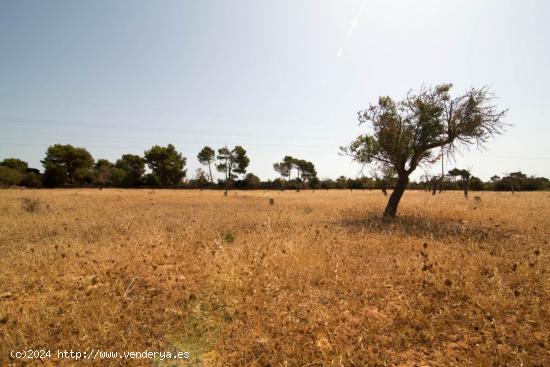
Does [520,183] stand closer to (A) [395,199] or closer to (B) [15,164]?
(A) [395,199]

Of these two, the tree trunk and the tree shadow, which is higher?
the tree trunk

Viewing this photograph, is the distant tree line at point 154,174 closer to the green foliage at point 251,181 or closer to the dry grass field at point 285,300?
the green foliage at point 251,181

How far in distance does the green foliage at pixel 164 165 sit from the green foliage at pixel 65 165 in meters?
13.9

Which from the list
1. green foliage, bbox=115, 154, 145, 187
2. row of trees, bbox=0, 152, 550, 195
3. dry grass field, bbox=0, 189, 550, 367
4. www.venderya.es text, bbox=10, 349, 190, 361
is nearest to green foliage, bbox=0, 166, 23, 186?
row of trees, bbox=0, 152, 550, 195

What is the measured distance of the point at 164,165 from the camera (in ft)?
211

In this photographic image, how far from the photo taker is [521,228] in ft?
34.0

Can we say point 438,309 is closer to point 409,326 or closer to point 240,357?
point 409,326

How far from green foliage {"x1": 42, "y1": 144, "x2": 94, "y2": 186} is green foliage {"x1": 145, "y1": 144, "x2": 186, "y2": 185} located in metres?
13.9

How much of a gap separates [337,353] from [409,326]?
1.43 metres

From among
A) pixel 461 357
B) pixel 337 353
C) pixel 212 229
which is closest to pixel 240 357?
pixel 337 353

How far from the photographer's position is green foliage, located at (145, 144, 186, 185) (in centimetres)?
6450

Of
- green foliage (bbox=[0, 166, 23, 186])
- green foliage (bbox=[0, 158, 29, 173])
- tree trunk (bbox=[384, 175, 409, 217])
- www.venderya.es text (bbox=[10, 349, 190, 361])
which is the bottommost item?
www.venderya.es text (bbox=[10, 349, 190, 361])

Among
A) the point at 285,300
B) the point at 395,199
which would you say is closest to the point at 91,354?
the point at 285,300

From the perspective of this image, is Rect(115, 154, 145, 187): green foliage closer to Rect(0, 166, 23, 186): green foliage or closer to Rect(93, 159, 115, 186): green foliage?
Rect(93, 159, 115, 186): green foliage
